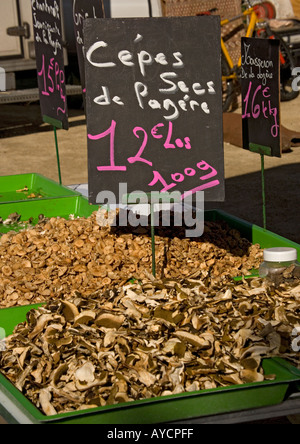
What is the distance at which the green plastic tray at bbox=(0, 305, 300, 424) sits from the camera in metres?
2.07

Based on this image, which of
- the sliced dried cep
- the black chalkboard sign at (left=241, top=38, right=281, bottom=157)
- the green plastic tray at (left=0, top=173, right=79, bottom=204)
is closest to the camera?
the sliced dried cep

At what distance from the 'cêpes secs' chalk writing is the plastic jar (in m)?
0.58

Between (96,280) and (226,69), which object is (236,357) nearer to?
(96,280)

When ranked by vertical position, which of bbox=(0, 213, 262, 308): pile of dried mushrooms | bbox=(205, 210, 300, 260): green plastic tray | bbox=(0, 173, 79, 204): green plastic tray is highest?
bbox=(0, 213, 262, 308): pile of dried mushrooms

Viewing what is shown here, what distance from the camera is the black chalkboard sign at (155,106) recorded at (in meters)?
2.92

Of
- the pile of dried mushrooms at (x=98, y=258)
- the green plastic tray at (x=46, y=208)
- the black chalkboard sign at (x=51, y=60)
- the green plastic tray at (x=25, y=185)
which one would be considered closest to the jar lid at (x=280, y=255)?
the pile of dried mushrooms at (x=98, y=258)

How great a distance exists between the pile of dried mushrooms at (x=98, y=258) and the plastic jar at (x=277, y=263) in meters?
0.17

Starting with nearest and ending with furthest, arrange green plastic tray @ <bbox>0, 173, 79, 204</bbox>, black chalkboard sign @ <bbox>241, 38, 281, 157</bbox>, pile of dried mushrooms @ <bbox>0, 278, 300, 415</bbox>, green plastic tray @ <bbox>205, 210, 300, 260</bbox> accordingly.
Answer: pile of dried mushrooms @ <bbox>0, 278, 300, 415</bbox>
green plastic tray @ <bbox>205, 210, 300, 260</bbox>
black chalkboard sign @ <bbox>241, 38, 281, 157</bbox>
green plastic tray @ <bbox>0, 173, 79, 204</bbox>

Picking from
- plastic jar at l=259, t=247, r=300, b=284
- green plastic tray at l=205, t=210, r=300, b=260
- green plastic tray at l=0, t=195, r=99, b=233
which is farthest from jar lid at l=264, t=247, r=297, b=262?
green plastic tray at l=0, t=195, r=99, b=233

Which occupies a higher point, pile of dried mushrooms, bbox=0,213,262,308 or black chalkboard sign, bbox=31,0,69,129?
black chalkboard sign, bbox=31,0,69,129

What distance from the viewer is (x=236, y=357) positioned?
2342 millimetres

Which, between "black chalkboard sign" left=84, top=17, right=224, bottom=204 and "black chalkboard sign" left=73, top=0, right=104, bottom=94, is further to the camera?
"black chalkboard sign" left=73, top=0, right=104, bottom=94

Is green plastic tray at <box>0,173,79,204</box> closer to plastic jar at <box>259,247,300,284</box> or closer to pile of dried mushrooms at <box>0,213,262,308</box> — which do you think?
pile of dried mushrooms at <box>0,213,262,308</box>
